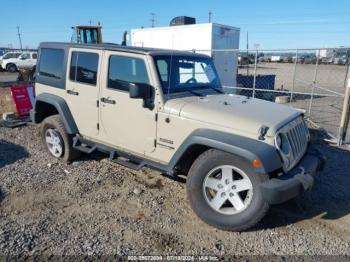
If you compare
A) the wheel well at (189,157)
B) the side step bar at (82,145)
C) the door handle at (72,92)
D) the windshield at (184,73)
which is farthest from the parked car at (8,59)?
the wheel well at (189,157)

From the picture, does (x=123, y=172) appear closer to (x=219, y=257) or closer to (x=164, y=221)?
(x=164, y=221)

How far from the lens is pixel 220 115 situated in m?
3.65

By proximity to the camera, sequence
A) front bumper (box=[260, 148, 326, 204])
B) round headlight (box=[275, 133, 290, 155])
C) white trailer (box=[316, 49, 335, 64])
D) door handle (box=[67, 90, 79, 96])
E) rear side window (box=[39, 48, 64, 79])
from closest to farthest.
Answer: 1. front bumper (box=[260, 148, 326, 204])
2. round headlight (box=[275, 133, 290, 155])
3. door handle (box=[67, 90, 79, 96])
4. rear side window (box=[39, 48, 64, 79])
5. white trailer (box=[316, 49, 335, 64])

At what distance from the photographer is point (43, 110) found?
5.96m

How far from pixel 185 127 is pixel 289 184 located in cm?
136

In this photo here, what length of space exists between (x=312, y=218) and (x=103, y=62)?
3586mm

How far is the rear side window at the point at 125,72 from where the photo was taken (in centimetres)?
420

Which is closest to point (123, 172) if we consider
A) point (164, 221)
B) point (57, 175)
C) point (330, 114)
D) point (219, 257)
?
point (57, 175)

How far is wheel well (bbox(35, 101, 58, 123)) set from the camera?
5846mm

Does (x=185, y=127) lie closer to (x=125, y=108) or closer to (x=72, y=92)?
(x=125, y=108)

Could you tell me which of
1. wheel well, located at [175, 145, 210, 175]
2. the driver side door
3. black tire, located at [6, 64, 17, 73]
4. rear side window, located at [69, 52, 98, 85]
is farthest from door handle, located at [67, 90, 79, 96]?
black tire, located at [6, 64, 17, 73]

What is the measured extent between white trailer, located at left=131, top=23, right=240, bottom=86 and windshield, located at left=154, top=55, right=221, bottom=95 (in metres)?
7.11

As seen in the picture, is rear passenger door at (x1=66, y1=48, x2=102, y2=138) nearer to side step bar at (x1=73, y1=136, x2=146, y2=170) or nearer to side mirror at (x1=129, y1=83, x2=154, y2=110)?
side step bar at (x1=73, y1=136, x2=146, y2=170)

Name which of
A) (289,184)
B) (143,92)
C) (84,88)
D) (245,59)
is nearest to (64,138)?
(84,88)
